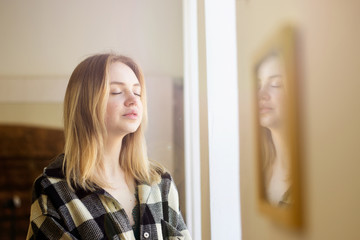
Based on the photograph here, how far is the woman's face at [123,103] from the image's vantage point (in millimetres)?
758

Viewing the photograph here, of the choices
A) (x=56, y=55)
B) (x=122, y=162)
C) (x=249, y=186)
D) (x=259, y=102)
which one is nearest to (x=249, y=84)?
(x=259, y=102)

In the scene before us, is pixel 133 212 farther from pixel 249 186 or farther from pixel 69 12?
pixel 69 12

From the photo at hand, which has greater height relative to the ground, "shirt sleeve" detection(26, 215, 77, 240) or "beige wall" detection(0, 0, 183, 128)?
"beige wall" detection(0, 0, 183, 128)

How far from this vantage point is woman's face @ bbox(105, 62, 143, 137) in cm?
76

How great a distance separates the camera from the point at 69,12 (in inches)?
33.7

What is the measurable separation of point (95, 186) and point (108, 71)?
231mm

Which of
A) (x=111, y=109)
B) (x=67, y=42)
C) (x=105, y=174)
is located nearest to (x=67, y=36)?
(x=67, y=42)

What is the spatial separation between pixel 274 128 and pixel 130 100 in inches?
12.9

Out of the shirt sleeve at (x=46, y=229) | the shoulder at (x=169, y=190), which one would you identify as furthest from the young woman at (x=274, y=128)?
the shirt sleeve at (x=46, y=229)

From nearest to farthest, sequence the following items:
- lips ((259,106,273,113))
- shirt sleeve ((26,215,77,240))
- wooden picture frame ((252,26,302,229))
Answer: wooden picture frame ((252,26,302,229)), lips ((259,106,273,113)), shirt sleeve ((26,215,77,240))

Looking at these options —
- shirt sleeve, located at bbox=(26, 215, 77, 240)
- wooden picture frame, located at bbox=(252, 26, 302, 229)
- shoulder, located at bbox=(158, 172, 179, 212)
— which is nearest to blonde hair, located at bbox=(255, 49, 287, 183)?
wooden picture frame, located at bbox=(252, 26, 302, 229)

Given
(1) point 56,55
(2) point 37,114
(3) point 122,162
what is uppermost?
(1) point 56,55

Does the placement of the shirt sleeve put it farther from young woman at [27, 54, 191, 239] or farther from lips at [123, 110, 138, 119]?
lips at [123, 110, 138, 119]

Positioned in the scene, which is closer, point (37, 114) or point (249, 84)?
point (249, 84)
